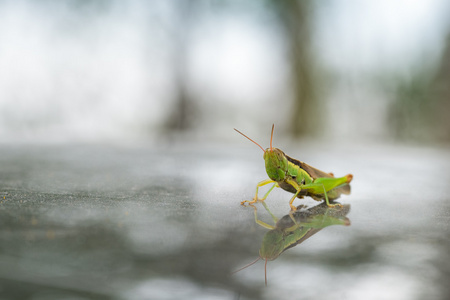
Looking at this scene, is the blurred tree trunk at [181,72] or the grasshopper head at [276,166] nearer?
the grasshopper head at [276,166]

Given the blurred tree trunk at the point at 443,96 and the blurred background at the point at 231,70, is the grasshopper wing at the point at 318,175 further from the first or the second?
the blurred tree trunk at the point at 443,96

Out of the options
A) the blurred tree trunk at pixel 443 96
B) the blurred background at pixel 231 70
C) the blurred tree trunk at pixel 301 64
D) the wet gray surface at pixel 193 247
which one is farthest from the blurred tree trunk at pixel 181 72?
the wet gray surface at pixel 193 247

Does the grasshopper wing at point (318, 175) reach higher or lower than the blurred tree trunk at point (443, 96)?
lower

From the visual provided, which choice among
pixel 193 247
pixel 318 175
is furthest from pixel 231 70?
pixel 193 247

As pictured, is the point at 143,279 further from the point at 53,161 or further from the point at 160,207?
the point at 53,161

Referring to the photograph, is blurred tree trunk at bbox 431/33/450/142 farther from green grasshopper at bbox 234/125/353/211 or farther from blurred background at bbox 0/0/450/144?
green grasshopper at bbox 234/125/353/211

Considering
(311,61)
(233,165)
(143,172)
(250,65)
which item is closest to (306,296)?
(143,172)

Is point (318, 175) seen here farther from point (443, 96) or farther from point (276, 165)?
point (443, 96)
